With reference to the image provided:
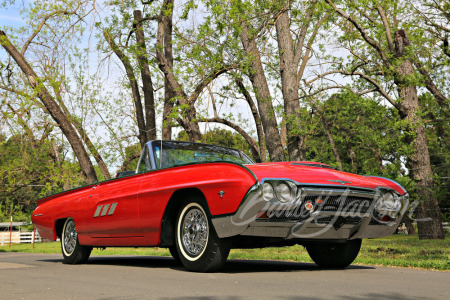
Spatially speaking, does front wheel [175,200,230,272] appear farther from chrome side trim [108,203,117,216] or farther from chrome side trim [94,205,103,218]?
chrome side trim [94,205,103,218]

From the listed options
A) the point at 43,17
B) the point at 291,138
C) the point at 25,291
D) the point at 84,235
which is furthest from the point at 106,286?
the point at 43,17

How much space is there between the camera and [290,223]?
6344 millimetres

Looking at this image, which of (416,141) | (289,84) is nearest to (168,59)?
(289,84)

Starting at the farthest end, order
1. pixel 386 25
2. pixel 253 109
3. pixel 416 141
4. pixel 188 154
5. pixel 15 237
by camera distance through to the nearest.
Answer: pixel 15 237 → pixel 253 109 → pixel 416 141 → pixel 386 25 → pixel 188 154

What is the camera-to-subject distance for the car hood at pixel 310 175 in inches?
256

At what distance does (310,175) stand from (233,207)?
43.6 inches

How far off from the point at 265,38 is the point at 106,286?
13.0 meters

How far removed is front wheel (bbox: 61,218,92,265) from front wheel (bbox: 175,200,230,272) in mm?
3077

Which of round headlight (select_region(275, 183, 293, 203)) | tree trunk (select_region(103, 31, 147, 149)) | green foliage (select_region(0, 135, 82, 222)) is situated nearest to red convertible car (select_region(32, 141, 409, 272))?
round headlight (select_region(275, 183, 293, 203))

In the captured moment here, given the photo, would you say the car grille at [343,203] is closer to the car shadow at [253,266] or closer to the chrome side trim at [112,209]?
the car shadow at [253,266]

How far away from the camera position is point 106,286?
579 cm

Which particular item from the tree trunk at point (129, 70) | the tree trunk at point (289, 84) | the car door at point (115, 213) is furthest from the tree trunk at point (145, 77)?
the car door at point (115, 213)

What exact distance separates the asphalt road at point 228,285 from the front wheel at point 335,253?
64cm

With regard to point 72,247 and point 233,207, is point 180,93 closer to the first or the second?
point 72,247
